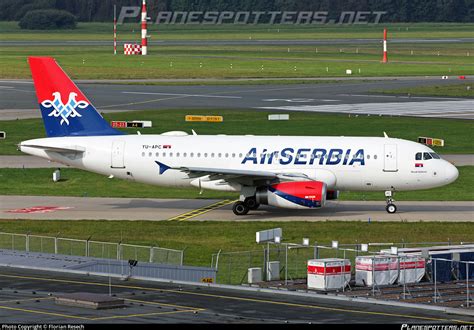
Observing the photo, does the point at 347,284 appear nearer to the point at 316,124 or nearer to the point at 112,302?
the point at 112,302

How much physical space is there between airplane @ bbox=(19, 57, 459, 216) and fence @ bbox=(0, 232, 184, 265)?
1420 centimetres

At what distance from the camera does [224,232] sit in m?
65.2

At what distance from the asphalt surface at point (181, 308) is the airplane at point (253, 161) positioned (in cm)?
2180

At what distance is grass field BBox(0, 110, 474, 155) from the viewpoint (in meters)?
108

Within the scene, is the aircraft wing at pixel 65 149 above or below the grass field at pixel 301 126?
below

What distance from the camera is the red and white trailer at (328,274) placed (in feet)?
155

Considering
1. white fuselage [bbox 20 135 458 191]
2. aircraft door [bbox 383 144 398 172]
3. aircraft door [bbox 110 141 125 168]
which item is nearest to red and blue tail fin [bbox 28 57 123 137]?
white fuselage [bbox 20 135 458 191]

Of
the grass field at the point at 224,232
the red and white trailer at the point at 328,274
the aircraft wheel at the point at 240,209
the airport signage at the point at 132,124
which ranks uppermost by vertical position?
the airport signage at the point at 132,124

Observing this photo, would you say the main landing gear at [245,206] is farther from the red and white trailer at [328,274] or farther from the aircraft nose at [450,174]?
the red and white trailer at [328,274]

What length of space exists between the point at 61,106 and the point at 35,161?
66.6 feet

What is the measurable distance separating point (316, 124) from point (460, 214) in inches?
1803

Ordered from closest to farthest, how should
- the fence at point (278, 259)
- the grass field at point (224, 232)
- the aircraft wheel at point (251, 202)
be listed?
1. the fence at point (278, 259)
2. the grass field at point (224, 232)
3. the aircraft wheel at point (251, 202)

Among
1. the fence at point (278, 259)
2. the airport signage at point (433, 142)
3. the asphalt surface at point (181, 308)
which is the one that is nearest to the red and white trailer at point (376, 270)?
the fence at point (278, 259)

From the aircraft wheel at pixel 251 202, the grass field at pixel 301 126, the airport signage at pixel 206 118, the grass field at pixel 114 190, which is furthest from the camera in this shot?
the airport signage at pixel 206 118
